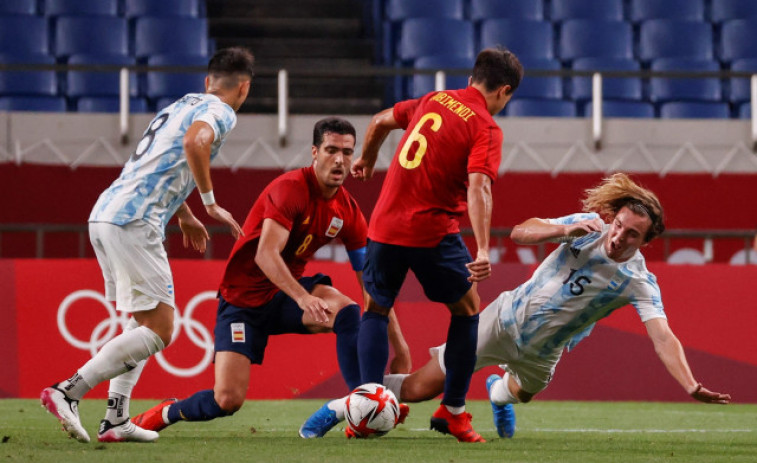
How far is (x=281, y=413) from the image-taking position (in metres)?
8.30

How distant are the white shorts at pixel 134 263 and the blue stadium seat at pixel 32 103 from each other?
740 cm

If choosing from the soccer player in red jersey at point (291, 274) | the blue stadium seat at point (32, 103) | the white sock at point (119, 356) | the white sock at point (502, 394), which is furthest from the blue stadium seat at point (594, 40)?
the white sock at point (119, 356)

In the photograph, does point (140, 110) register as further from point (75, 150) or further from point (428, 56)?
point (428, 56)

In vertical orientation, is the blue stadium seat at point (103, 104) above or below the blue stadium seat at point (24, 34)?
below

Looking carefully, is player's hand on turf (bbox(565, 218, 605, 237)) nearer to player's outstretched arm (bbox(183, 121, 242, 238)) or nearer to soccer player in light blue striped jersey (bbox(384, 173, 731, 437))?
soccer player in light blue striped jersey (bbox(384, 173, 731, 437))

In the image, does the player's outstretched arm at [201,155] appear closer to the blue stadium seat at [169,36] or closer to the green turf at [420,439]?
the green turf at [420,439]

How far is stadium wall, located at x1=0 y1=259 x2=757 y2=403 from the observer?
945 cm

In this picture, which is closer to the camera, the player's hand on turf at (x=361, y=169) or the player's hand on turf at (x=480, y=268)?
the player's hand on turf at (x=480, y=268)

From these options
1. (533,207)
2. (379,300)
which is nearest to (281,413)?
(379,300)

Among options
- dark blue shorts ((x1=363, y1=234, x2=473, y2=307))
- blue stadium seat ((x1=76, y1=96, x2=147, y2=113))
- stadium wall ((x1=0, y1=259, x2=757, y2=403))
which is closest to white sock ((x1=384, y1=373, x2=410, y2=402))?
dark blue shorts ((x1=363, y1=234, x2=473, y2=307))

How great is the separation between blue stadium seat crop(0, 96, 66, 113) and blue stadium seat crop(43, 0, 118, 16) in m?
1.56

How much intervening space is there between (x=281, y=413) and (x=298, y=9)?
27.1ft

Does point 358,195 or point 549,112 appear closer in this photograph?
point 358,195

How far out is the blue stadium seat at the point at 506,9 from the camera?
14.7m
